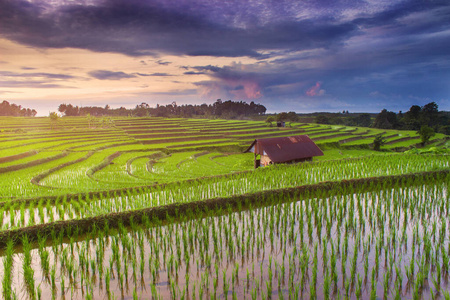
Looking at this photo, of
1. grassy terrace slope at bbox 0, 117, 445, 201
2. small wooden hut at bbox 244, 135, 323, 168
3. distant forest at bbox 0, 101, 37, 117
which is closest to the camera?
grassy terrace slope at bbox 0, 117, 445, 201

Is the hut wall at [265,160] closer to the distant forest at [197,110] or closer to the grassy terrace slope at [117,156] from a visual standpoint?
the grassy terrace slope at [117,156]

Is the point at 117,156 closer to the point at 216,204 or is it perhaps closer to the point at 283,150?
the point at 283,150

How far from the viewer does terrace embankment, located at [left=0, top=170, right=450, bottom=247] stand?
5.10m

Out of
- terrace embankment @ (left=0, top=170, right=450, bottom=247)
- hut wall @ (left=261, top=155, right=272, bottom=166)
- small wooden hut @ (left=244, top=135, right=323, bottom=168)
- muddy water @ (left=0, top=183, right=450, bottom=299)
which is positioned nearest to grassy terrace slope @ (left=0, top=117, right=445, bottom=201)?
hut wall @ (left=261, top=155, right=272, bottom=166)

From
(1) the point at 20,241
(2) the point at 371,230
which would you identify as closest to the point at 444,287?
(2) the point at 371,230

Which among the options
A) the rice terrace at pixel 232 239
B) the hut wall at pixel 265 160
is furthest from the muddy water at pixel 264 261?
the hut wall at pixel 265 160

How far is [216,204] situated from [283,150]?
332 inches

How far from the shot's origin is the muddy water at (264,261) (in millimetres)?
3514

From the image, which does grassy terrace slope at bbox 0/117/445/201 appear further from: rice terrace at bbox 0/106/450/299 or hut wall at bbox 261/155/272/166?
hut wall at bbox 261/155/272/166

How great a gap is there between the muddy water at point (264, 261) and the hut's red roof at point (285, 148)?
792cm

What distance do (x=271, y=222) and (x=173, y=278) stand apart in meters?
2.25

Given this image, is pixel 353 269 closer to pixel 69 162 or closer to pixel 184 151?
pixel 69 162

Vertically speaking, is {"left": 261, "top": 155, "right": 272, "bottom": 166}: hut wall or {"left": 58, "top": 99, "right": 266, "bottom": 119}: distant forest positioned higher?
{"left": 58, "top": 99, "right": 266, "bottom": 119}: distant forest

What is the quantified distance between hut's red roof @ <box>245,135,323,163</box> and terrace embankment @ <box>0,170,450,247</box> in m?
5.59
